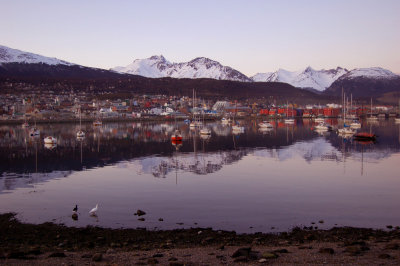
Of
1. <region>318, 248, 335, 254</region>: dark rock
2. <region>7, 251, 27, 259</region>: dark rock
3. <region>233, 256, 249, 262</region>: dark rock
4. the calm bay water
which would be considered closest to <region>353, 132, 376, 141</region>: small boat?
the calm bay water

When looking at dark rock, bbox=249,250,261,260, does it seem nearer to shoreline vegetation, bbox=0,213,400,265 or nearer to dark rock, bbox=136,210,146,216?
shoreline vegetation, bbox=0,213,400,265

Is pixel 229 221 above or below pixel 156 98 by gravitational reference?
below

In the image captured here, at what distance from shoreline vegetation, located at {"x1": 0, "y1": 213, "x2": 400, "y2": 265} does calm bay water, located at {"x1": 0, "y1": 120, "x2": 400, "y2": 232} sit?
1180 mm

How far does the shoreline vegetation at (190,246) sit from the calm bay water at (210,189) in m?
1.18

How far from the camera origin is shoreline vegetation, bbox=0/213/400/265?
913cm

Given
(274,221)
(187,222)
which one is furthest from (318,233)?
(187,222)

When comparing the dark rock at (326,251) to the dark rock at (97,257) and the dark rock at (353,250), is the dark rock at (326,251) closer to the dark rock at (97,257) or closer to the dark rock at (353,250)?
the dark rock at (353,250)

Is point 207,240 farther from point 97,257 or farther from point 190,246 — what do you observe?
point 97,257

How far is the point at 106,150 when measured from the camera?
42.4m

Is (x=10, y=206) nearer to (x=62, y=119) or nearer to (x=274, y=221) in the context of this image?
(x=274, y=221)

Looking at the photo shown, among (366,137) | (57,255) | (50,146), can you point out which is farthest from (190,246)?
(366,137)

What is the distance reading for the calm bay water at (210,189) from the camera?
15000 mm

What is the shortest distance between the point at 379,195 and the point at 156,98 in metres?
171

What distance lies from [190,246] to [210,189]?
9.52m
